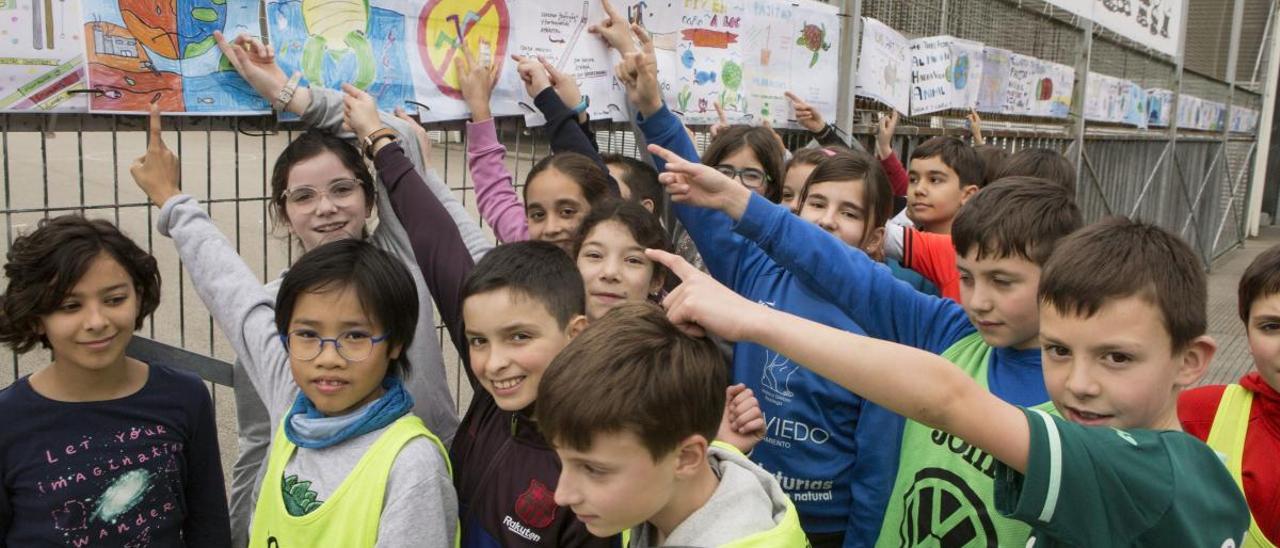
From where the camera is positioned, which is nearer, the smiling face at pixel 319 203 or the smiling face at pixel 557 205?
the smiling face at pixel 319 203

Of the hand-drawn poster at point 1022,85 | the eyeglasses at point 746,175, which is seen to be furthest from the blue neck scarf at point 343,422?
the hand-drawn poster at point 1022,85

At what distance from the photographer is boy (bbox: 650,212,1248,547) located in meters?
1.23

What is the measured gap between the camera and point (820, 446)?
236cm

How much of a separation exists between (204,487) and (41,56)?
0.96m

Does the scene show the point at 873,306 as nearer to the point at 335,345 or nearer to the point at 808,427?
the point at 808,427

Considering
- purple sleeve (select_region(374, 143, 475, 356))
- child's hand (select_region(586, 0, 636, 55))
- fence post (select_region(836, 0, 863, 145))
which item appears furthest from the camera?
fence post (select_region(836, 0, 863, 145))

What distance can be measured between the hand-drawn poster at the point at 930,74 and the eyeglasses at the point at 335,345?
3511 mm

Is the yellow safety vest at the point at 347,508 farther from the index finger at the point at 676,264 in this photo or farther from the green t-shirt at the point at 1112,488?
the green t-shirt at the point at 1112,488

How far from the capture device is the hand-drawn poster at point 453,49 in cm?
267

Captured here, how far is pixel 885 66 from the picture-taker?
4496 millimetres

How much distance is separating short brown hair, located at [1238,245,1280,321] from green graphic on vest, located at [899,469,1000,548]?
0.77 m

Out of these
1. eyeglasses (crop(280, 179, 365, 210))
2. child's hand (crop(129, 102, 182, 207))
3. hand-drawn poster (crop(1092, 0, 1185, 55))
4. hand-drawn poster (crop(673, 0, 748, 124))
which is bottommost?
eyeglasses (crop(280, 179, 365, 210))

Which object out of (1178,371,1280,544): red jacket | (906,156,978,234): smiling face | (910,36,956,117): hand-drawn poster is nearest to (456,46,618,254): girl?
(906,156,978,234): smiling face

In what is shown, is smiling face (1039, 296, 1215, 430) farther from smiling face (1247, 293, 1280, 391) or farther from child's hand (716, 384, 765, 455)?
smiling face (1247, 293, 1280, 391)
